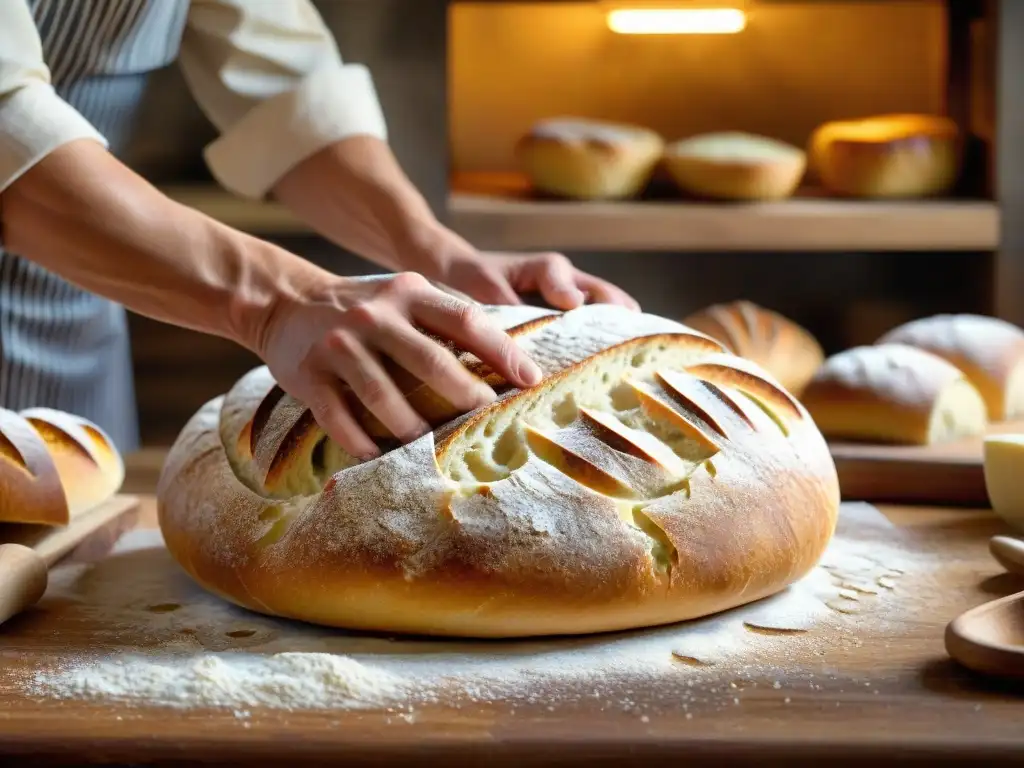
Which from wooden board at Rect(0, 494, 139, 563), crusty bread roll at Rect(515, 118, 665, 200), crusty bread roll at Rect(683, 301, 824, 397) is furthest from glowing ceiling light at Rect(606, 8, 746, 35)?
wooden board at Rect(0, 494, 139, 563)

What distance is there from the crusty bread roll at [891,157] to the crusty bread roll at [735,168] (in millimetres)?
80

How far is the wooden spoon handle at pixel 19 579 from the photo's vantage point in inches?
40.1

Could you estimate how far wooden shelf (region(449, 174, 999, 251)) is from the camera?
7.23 ft

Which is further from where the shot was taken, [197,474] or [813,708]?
[197,474]

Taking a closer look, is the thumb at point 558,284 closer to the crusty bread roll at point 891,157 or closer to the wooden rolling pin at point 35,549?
the wooden rolling pin at point 35,549

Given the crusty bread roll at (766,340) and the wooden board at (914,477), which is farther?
the crusty bread roll at (766,340)

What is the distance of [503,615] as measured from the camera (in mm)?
955

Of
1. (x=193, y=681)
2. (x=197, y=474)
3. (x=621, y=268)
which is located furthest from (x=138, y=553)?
(x=621, y=268)

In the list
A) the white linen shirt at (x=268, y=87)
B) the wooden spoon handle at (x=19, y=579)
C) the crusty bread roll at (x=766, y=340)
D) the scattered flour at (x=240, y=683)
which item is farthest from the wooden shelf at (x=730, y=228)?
the scattered flour at (x=240, y=683)

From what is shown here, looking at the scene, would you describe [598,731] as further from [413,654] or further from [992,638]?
[992,638]

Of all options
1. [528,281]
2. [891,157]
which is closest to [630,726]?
[528,281]

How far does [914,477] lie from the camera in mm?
1499

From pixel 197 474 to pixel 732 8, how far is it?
1508mm

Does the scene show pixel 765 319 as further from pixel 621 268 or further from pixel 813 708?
pixel 813 708
